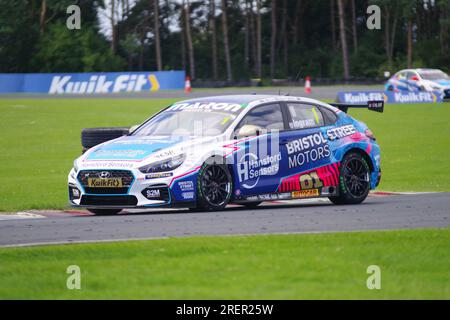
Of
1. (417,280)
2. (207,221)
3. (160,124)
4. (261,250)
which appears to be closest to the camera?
(417,280)

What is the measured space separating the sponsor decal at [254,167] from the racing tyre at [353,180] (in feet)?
3.94

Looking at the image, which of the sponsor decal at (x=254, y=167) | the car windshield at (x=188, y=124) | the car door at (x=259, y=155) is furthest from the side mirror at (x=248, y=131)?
the sponsor decal at (x=254, y=167)

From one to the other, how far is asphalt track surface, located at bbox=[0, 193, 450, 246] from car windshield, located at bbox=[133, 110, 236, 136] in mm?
1041

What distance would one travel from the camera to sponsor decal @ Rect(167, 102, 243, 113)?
1370cm

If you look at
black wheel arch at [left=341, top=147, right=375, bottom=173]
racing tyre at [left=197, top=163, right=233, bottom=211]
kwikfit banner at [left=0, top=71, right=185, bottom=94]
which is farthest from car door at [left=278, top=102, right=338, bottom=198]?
kwikfit banner at [left=0, top=71, right=185, bottom=94]

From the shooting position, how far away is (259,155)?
43.8 feet

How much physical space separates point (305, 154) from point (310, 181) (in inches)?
14.8

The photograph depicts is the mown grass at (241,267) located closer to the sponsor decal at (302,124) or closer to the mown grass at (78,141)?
the sponsor decal at (302,124)

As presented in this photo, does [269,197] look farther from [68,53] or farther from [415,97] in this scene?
[68,53]

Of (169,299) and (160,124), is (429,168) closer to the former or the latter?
(160,124)

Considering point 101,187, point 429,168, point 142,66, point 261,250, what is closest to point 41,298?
point 261,250

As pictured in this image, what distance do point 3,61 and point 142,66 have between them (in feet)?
71.1

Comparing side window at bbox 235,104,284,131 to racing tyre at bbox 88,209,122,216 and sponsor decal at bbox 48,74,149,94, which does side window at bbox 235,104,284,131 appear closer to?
racing tyre at bbox 88,209,122,216

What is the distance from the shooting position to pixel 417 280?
7.72 metres
